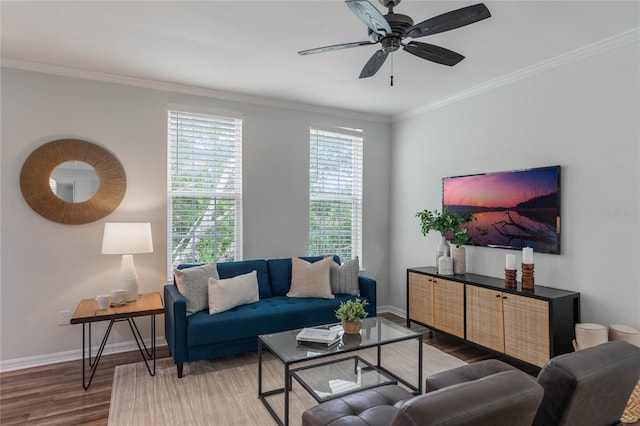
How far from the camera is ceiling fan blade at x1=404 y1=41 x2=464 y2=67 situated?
2.22 metres

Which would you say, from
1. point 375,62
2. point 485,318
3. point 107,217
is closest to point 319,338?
point 485,318

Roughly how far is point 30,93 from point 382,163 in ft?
13.0

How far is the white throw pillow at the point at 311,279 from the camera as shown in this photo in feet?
12.6

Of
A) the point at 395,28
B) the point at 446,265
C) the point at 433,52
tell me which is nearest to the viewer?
the point at 395,28

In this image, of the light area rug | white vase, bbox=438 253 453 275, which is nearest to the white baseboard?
the light area rug

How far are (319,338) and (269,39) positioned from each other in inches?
89.9

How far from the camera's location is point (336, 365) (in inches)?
115

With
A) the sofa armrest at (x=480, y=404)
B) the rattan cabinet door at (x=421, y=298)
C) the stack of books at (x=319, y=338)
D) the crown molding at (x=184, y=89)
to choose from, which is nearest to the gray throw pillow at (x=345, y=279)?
the rattan cabinet door at (x=421, y=298)

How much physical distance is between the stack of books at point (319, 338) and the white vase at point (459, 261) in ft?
5.82

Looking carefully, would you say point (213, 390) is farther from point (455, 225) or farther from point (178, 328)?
point (455, 225)

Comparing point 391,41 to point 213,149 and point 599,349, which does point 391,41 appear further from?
point 213,149

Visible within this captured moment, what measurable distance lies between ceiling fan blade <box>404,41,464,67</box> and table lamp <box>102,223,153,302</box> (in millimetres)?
2648

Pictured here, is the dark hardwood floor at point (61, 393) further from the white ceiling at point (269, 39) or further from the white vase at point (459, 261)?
the white ceiling at point (269, 39)

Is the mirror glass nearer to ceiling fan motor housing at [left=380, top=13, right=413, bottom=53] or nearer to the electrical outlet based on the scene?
the electrical outlet
